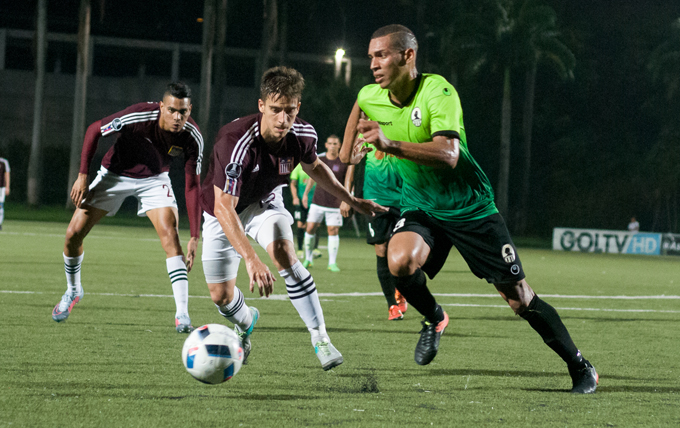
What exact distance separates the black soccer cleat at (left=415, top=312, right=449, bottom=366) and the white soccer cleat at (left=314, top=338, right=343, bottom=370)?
0.60m

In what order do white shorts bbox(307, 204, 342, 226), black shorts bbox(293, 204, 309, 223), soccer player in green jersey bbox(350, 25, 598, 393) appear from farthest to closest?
1. black shorts bbox(293, 204, 309, 223)
2. white shorts bbox(307, 204, 342, 226)
3. soccer player in green jersey bbox(350, 25, 598, 393)

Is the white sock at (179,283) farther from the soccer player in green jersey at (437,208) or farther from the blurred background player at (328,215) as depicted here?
the blurred background player at (328,215)

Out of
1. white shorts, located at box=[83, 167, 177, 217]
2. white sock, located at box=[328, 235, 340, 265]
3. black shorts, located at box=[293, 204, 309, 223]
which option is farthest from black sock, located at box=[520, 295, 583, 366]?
black shorts, located at box=[293, 204, 309, 223]

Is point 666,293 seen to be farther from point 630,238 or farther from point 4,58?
point 4,58

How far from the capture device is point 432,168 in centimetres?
549

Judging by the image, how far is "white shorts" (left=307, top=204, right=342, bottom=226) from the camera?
15273 mm

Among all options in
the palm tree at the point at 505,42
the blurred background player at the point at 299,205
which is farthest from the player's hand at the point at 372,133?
the palm tree at the point at 505,42

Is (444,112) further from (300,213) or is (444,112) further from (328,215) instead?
(300,213)

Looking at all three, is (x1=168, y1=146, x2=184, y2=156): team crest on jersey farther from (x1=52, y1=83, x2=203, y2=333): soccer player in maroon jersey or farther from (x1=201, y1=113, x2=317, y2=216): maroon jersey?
(x1=201, y1=113, x2=317, y2=216): maroon jersey

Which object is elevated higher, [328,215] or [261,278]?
[261,278]

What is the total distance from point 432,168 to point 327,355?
143cm

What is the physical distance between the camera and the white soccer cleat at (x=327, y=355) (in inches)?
208

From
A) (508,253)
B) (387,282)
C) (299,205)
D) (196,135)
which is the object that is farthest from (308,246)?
(508,253)

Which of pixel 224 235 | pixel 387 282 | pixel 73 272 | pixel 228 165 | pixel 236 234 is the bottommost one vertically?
pixel 387 282
